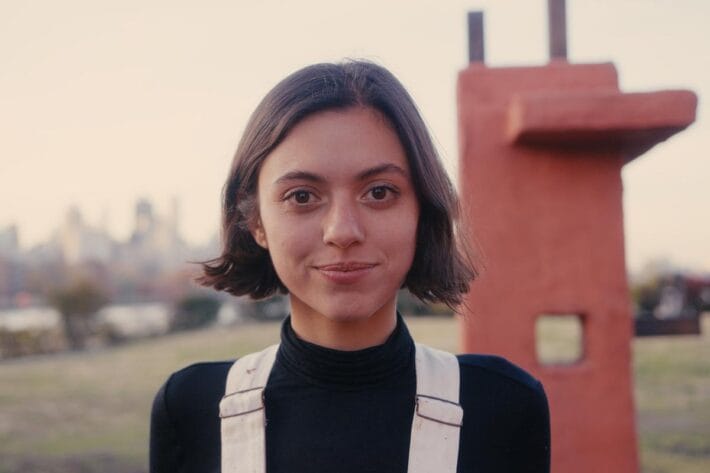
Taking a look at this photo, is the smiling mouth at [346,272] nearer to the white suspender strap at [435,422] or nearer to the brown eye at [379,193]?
the brown eye at [379,193]

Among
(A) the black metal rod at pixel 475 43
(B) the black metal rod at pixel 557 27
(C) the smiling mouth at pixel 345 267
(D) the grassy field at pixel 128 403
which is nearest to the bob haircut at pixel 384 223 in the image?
(C) the smiling mouth at pixel 345 267

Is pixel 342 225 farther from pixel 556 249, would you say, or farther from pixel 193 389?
pixel 556 249

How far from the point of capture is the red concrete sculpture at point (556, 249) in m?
2.63

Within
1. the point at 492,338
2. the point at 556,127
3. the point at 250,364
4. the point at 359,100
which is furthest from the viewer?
the point at 492,338

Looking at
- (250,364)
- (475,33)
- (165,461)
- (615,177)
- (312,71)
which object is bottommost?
(165,461)

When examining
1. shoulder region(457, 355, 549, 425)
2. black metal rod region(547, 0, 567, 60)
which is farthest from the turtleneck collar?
black metal rod region(547, 0, 567, 60)

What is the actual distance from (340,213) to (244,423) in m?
0.45

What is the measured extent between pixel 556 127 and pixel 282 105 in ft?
4.81

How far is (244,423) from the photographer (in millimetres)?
1283

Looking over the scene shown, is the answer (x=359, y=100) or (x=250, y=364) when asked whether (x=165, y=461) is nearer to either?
(x=250, y=364)

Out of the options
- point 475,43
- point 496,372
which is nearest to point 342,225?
point 496,372

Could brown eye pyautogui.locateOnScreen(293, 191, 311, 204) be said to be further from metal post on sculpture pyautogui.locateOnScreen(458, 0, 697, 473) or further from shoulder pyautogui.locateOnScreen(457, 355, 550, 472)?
metal post on sculpture pyautogui.locateOnScreen(458, 0, 697, 473)

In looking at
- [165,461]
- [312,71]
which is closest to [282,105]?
[312,71]

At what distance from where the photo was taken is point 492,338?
265 cm
